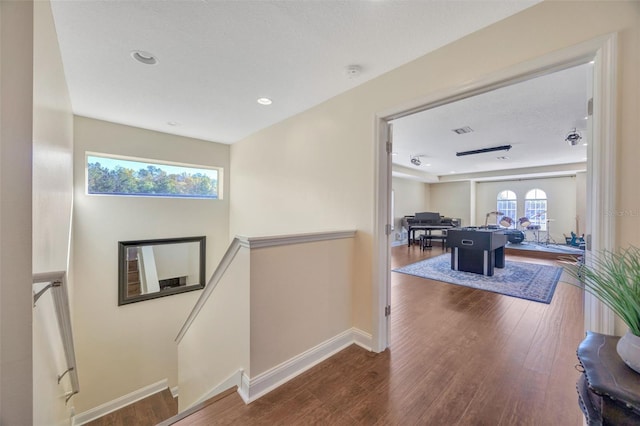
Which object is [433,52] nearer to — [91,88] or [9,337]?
[9,337]

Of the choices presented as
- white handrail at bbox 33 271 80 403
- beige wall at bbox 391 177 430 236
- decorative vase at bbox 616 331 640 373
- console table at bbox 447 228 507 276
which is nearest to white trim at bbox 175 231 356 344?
white handrail at bbox 33 271 80 403

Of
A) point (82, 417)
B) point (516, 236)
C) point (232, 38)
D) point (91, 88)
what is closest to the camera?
point (232, 38)

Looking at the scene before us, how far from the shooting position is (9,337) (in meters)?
0.92

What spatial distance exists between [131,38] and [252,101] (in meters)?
1.23

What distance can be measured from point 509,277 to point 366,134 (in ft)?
14.2

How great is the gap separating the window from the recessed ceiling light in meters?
2.40

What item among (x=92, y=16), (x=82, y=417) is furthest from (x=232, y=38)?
(x=82, y=417)

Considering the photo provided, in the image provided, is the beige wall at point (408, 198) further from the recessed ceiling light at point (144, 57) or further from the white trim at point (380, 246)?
the recessed ceiling light at point (144, 57)

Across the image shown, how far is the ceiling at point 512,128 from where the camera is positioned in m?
2.80

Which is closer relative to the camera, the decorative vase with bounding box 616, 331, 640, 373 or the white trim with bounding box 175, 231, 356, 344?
the decorative vase with bounding box 616, 331, 640, 373

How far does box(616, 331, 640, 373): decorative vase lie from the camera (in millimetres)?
911

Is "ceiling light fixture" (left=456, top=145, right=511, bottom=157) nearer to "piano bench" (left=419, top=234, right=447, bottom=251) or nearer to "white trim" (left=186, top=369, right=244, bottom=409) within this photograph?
"piano bench" (left=419, top=234, right=447, bottom=251)

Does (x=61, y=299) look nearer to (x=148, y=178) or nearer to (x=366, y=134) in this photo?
(x=366, y=134)

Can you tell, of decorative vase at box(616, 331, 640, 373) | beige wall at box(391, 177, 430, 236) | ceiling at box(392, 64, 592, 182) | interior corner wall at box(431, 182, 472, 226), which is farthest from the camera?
interior corner wall at box(431, 182, 472, 226)
